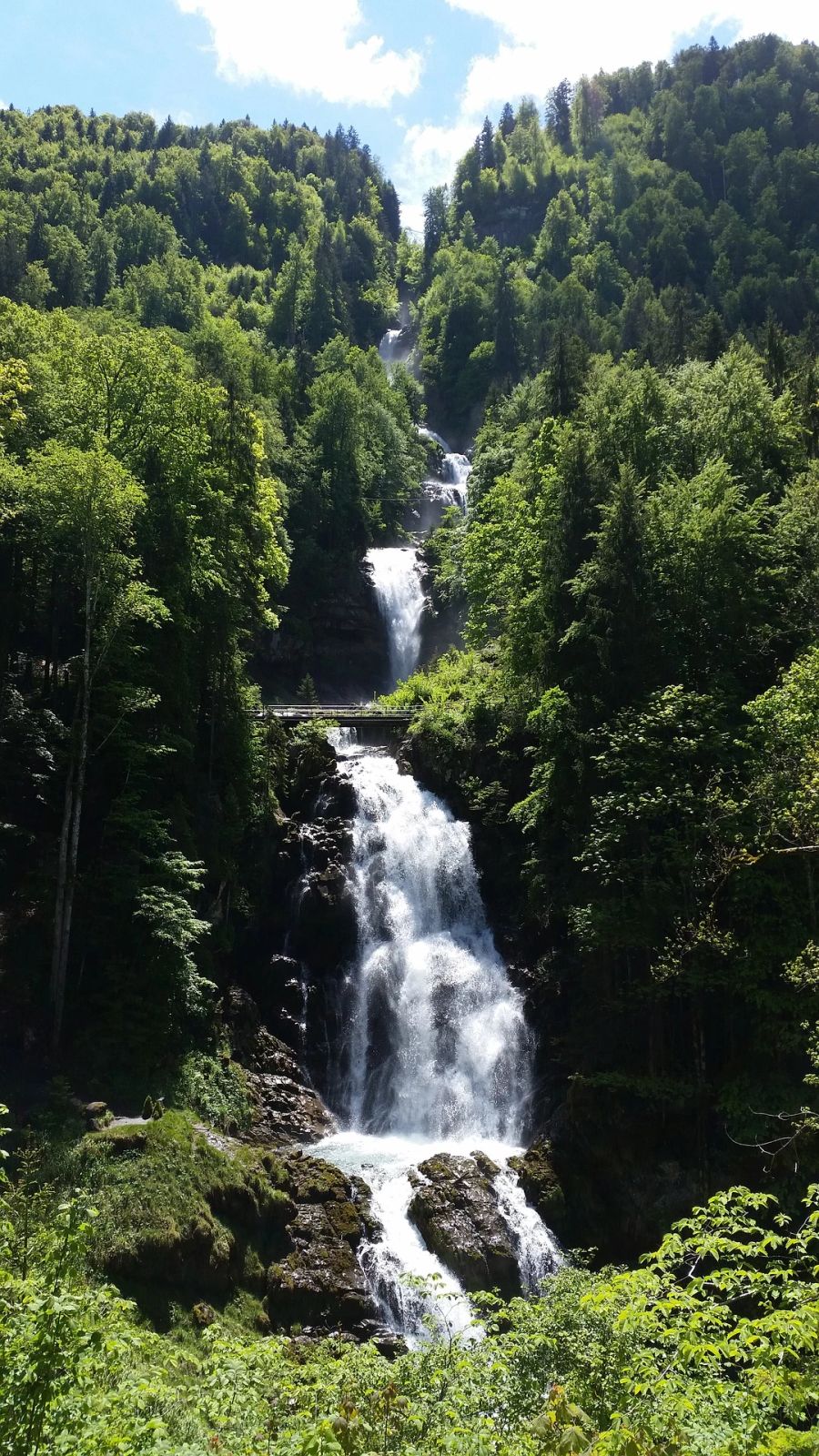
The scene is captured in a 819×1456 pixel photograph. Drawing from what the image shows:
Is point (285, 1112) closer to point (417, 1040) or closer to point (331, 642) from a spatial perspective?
point (417, 1040)

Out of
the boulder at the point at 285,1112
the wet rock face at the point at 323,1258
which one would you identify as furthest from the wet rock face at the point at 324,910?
the wet rock face at the point at 323,1258

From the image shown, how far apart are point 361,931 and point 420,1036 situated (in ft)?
11.2

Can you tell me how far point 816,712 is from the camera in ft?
59.2

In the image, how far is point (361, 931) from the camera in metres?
26.0

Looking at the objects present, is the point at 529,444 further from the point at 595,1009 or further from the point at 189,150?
the point at 189,150

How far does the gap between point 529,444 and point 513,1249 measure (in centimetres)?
3077

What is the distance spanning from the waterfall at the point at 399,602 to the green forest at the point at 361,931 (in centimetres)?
732

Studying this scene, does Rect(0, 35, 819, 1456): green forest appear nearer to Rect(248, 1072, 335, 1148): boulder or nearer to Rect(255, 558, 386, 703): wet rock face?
Rect(248, 1072, 335, 1148): boulder

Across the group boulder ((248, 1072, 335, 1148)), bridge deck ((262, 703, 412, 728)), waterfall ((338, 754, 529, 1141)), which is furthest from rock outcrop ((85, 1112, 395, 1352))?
bridge deck ((262, 703, 412, 728))

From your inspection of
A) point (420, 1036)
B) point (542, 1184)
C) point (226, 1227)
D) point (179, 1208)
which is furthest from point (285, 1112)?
point (179, 1208)

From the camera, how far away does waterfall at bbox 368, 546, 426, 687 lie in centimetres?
4756

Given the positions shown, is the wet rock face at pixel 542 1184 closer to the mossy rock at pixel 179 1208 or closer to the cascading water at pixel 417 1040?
the cascading water at pixel 417 1040

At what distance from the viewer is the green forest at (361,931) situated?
7203 millimetres

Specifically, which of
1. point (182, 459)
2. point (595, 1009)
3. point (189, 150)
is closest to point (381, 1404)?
point (595, 1009)
